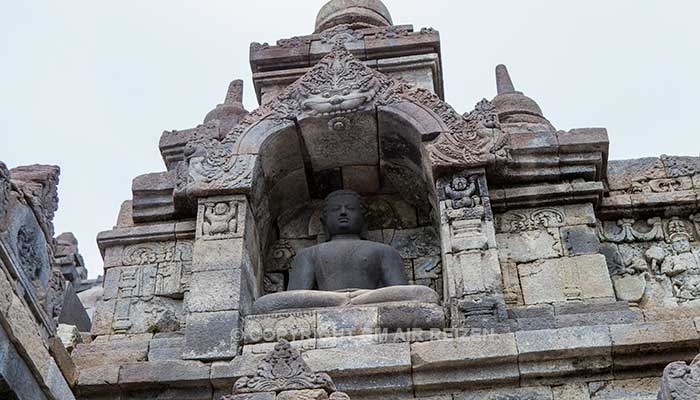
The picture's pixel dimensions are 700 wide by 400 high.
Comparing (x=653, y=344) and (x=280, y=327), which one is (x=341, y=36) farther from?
(x=653, y=344)

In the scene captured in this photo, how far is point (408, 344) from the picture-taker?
861 centimetres

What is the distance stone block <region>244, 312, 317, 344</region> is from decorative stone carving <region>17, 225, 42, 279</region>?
2921 mm

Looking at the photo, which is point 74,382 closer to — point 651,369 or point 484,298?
point 484,298

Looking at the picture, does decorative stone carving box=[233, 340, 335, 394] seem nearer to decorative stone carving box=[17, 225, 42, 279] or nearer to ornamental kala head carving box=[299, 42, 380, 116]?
decorative stone carving box=[17, 225, 42, 279]

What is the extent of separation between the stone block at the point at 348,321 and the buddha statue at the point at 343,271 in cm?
27

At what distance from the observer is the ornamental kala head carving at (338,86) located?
10.9 metres

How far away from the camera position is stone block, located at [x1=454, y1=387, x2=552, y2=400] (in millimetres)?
8352

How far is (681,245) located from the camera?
33.4 ft

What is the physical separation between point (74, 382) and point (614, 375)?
187 inches

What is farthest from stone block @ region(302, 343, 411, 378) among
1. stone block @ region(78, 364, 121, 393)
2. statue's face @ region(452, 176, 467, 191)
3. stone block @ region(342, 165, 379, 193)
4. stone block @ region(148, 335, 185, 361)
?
stone block @ region(342, 165, 379, 193)

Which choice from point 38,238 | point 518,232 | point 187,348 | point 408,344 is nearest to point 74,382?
point 187,348

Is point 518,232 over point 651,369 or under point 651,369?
over

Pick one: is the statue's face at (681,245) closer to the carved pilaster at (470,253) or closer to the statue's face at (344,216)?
the carved pilaster at (470,253)

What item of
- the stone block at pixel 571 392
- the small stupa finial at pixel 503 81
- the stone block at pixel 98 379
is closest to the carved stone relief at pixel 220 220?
the stone block at pixel 98 379
